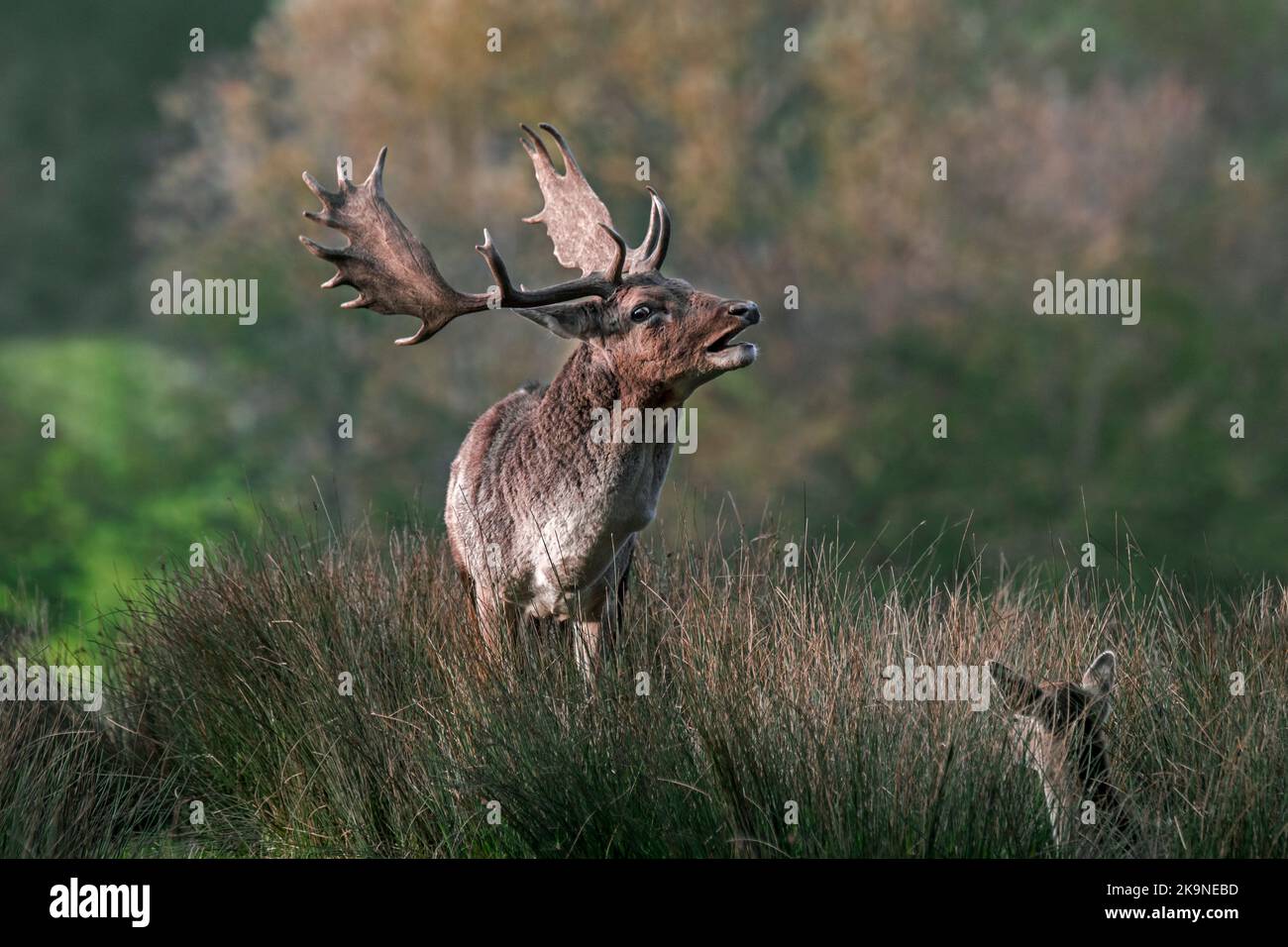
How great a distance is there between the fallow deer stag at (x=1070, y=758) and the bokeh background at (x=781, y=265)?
60.4 feet

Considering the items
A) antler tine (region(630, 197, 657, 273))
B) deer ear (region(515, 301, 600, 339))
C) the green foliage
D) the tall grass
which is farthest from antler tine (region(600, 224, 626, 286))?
the green foliage

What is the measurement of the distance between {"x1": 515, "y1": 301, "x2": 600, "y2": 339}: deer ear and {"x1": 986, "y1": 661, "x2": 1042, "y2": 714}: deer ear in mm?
2094

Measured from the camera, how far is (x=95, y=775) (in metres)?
6.61

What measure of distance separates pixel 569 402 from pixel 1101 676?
2267 millimetres

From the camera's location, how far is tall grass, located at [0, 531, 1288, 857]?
16.8 feet

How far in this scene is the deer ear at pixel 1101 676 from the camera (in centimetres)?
572

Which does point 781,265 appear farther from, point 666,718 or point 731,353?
point 666,718

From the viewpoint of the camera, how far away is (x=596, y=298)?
6.62 metres

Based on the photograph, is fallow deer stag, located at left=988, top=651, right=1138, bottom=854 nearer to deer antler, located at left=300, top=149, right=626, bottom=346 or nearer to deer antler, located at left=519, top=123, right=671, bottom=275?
deer antler, located at left=300, top=149, right=626, bottom=346

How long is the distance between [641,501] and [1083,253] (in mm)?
22208

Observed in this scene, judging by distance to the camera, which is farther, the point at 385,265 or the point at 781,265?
the point at 781,265

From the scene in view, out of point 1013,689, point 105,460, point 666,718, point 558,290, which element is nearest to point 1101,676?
point 1013,689

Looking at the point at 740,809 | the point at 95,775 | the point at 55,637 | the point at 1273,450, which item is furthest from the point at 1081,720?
the point at 1273,450
